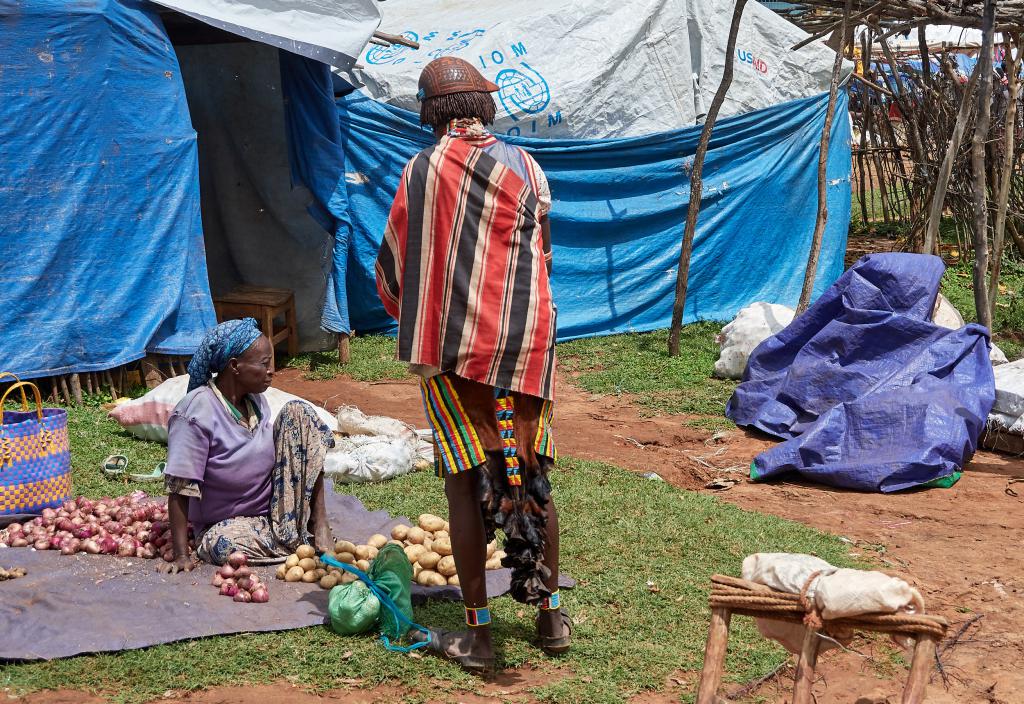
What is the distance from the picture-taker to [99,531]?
4.32 metres

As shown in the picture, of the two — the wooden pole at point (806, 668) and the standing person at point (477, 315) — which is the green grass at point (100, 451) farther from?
the wooden pole at point (806, 668)

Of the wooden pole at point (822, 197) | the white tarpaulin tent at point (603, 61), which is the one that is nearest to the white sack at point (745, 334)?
the wooden pole at point (822, 197)

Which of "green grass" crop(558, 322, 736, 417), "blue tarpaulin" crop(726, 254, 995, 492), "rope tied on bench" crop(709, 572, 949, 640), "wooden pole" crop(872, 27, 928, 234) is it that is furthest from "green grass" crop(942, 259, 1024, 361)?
"rope tied on bench" crop(709, 572, 949, 640)

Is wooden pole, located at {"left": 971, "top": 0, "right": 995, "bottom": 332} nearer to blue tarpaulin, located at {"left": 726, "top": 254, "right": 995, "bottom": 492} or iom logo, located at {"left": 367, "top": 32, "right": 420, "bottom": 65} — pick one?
blue tarpaulin, located at {"left": 726, "top": 254, "right": 995, "bottom": 492}

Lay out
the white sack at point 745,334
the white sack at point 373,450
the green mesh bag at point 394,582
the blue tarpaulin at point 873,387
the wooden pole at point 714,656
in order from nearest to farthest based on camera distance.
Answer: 1. the wooden pole at point 714,656
2. the green mesh bag at point 394,582
3. the white sack at point 373,450
4. the blue tarpaulin at point 873,387
5. the white sack at point 745,334

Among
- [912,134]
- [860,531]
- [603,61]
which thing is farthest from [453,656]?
[912,134]

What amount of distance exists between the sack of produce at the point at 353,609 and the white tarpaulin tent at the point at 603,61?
554 centimetres

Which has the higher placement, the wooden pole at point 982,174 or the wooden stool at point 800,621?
the wooden pole at point 982,174

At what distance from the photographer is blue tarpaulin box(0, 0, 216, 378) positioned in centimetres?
629

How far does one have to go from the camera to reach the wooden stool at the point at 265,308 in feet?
26.1

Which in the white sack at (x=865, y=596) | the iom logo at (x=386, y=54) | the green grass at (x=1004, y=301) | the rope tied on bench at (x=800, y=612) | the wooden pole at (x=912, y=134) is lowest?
the rope tied on bench at (x=800, y=612)

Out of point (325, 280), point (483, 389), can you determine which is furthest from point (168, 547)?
point (325, 280)

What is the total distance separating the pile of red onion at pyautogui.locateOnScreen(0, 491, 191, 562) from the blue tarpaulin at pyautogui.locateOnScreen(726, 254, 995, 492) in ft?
10.1

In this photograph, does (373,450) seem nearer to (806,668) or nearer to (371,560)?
(371,560)
